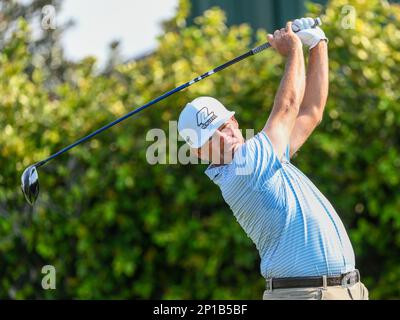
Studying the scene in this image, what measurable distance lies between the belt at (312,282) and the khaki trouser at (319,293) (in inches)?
0.5

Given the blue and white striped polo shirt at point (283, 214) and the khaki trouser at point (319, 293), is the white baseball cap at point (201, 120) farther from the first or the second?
the khaki trouser at point (319, 293)

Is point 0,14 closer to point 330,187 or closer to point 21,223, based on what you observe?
point 21,223

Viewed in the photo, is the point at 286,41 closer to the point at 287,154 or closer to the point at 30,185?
the point at 287,154

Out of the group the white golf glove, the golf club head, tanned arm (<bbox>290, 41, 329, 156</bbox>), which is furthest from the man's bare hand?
the golf club head

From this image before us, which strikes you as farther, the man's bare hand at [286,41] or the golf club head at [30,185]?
the golf club head at [30,185]

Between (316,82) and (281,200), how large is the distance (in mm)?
793

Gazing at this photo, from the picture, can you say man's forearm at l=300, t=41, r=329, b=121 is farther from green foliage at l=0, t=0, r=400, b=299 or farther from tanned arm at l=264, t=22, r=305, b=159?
green foliage at l=0, t=0, r=400, b=299

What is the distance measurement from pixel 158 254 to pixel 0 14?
212 inches

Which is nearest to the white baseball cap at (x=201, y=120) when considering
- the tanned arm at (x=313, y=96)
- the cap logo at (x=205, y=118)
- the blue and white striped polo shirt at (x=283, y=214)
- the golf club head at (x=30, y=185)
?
the cap logo at (x=205, y=118)

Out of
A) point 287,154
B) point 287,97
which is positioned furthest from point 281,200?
point 287,97

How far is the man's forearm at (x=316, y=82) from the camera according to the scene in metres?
4.48

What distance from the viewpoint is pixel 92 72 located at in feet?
24.2

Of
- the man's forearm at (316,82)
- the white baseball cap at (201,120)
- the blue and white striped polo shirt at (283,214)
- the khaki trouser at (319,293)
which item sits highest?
the man's forearm at (316,82)

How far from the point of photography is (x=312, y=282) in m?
3.96
